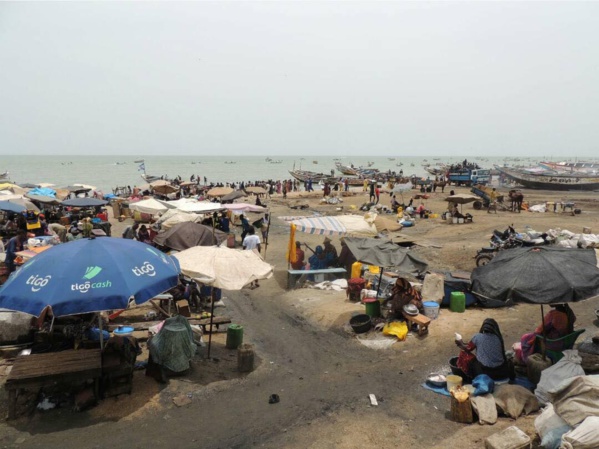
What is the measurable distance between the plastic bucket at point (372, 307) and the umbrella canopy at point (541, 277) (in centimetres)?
354

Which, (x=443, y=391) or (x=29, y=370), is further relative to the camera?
(x=443, y=391)

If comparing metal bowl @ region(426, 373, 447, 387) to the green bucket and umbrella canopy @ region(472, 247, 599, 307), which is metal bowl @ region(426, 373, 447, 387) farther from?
the green bucket

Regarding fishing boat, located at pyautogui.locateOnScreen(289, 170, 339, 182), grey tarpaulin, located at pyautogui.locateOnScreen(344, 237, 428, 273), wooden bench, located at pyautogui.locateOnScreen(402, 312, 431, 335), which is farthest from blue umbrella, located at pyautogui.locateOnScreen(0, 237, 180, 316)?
fishing boat, located at pyautogui.locateOnScreen(289, 170, 339, 182)

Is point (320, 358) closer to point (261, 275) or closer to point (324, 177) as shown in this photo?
point (261, 275)

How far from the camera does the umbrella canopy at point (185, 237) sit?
11.5 meters

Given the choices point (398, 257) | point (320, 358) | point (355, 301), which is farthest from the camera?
point (355, 301)

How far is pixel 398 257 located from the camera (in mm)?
9406

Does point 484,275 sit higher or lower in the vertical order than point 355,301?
higher

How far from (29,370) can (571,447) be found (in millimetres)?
6882

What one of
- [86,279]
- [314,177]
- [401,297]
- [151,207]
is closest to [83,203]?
[151,207]

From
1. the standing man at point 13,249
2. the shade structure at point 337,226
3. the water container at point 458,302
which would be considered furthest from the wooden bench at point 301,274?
the standing man at point 13,249

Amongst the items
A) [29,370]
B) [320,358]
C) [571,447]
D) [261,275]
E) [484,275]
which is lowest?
[320,358]

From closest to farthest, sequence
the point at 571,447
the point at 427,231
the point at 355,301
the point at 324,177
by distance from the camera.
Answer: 1. the point at 571,447
2. the point at 355,301
3. the point at 427,231
4. the point at 324,177

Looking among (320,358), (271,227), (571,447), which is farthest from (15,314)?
(271,227)
